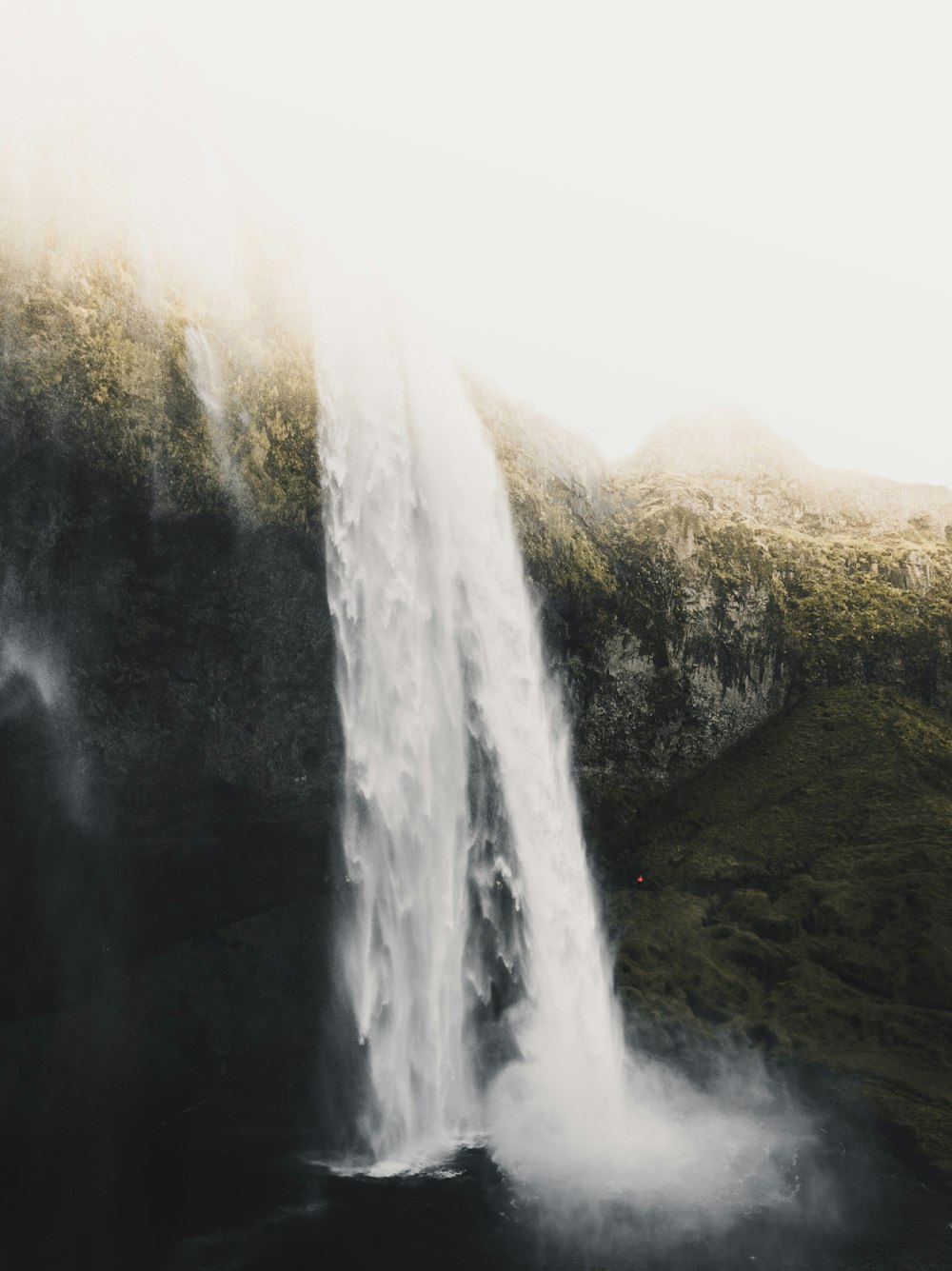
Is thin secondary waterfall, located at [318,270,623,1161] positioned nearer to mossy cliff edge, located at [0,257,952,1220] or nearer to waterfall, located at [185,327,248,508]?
mossy cliff edge, located at [0,257,952,1220]

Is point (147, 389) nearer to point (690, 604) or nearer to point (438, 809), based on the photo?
point (438, 809)

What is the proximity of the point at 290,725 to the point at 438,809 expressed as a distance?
4638 mm

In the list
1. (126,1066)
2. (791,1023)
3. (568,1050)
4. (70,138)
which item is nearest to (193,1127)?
(126,1066)

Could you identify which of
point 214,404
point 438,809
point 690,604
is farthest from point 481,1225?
point 690,604

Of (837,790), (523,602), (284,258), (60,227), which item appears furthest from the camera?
(837,790)

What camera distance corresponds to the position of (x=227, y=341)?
23016mm

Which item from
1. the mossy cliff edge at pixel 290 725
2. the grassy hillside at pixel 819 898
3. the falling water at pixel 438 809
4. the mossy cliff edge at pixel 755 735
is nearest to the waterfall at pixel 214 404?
the mossy cliff edge at pixel 290 725

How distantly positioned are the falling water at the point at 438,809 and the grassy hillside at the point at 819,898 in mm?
2799

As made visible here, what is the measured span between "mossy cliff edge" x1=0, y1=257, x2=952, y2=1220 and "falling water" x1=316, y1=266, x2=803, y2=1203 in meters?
1.61

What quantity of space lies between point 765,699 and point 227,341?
1957 cm

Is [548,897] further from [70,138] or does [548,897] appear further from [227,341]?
[70,138]

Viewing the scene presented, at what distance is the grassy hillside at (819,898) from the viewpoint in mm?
22297

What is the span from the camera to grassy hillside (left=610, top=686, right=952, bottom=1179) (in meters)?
22.3

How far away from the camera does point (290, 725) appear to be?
25188mm
